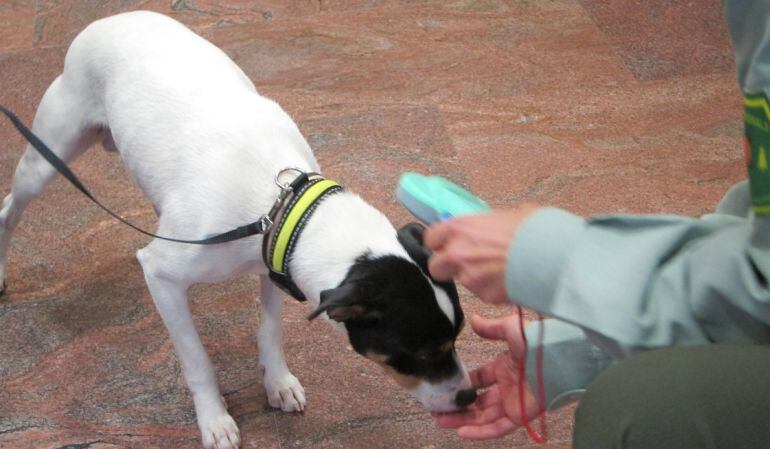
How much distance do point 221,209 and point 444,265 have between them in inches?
27.4

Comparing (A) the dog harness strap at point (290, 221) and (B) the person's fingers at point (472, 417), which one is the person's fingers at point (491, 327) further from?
(A) the dog harness strap at point (290, 221)

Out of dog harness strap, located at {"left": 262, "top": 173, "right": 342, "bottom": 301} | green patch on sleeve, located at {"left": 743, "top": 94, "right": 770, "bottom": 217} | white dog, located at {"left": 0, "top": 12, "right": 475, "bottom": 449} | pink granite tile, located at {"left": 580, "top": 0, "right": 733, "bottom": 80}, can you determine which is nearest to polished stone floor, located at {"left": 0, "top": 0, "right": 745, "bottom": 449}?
pink granite tile, located at {"left": 580, "top": 0, "right": 733, "bottom": 80}

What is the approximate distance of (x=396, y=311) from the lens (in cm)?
178

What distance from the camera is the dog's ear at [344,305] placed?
1657 mm

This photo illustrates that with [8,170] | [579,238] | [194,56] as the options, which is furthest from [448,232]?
[8,170]

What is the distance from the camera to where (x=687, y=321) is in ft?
4.49

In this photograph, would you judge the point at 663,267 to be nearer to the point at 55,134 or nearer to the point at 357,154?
the point at 55,134

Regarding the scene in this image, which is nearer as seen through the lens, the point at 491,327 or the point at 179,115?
the point at 491,327

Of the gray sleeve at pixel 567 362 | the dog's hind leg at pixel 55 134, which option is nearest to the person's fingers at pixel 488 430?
the gray sleeve at pixel 567 362

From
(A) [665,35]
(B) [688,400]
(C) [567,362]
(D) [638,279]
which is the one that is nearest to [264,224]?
(C) [567,362]

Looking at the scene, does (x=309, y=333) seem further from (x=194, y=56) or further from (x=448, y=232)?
(x=448, y=232)

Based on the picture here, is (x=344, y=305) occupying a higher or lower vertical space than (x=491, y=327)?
higher

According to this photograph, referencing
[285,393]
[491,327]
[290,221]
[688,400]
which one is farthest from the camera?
[285,393]

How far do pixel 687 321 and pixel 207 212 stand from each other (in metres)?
1.08
